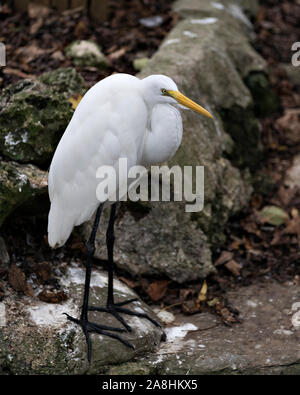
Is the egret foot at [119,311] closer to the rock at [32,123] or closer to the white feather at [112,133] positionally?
the white feather at [112,133]

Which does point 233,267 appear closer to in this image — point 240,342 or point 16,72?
point 240,342

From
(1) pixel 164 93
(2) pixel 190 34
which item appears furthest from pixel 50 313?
(2) pixel 190 34

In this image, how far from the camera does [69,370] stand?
3033 mm

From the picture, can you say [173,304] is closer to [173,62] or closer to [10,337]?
[10,337]

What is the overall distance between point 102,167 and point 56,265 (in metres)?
0.97

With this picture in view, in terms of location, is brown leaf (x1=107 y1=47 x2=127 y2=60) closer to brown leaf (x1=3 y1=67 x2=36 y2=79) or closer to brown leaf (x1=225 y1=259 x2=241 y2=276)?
brown leaf (x1=3 y1=67 x2=36 y2=79)

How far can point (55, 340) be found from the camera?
3.12 metres

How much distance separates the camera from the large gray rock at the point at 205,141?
3.89 meters

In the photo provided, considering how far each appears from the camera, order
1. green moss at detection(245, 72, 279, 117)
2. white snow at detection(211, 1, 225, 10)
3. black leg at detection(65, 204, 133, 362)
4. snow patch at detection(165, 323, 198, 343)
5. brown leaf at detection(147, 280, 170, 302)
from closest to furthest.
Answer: black leg at detection(65, 204, 133, 362) < snow patch at detection(165, 323, 198, 343) < brown leaf at detection(147, 280, 170, 302) < green moss at detection(245, 72, 279, 117) < white snow at detection(211, 1, 225, 10)

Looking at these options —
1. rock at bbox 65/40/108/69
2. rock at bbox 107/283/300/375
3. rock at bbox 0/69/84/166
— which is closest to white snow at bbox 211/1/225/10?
rock at bbox 65/40/108/69

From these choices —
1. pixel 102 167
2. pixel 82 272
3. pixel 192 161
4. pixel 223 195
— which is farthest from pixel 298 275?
pixel 102 167

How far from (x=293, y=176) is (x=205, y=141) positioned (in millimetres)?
1271

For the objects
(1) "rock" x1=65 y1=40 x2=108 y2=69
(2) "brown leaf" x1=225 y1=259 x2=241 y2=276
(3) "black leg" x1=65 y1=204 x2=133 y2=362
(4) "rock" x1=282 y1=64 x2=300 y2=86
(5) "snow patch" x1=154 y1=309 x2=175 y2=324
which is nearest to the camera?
(3) "black leg" x1=65 y1=204 x2=133 y2=362

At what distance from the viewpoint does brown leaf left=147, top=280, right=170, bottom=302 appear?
3.85 metres
